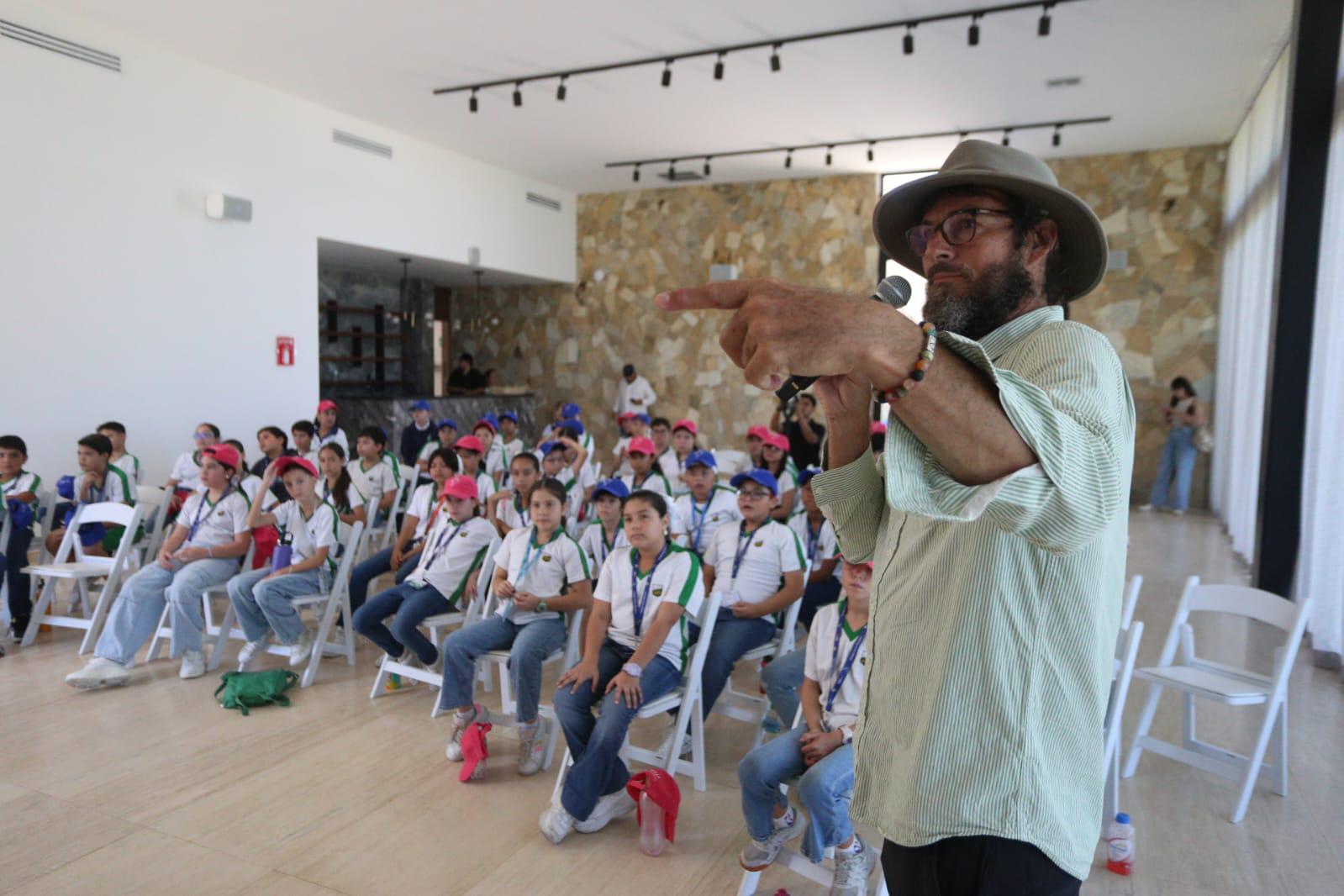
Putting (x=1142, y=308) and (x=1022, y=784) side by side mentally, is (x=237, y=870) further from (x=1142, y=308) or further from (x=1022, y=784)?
(x=1142, y=308)

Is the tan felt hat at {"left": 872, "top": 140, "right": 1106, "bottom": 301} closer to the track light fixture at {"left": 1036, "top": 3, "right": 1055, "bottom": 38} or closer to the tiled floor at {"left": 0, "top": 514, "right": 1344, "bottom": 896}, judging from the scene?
the tiled floor at {"left": 0, "top": 514, "right": 1344, "bottom": 896}

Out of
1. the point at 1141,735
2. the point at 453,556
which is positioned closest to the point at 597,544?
the point at 453,556

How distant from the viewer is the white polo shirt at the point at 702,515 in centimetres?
528

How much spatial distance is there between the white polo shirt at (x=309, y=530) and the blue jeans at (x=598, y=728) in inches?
85.2

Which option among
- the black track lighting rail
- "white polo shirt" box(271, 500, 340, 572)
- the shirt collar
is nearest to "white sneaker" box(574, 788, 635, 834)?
"white polo shirt" box(271, 500, 340, 572)

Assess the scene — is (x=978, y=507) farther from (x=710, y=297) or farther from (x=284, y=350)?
(x=284, y=350)

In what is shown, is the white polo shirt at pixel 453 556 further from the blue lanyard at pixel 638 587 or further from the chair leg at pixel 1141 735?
the chair leg at pixel 1141 735

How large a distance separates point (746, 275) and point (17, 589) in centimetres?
1007

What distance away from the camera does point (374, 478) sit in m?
6.76

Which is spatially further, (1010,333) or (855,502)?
(855,502)

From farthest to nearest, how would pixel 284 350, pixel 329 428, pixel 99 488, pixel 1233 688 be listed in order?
pixel 284 350
pixel 329 428
pixel 99 488
pixel 1233 688

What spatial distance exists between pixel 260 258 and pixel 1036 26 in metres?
7.86

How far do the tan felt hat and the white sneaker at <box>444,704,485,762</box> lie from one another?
3.14m

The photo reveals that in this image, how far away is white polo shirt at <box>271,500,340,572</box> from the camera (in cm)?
483
